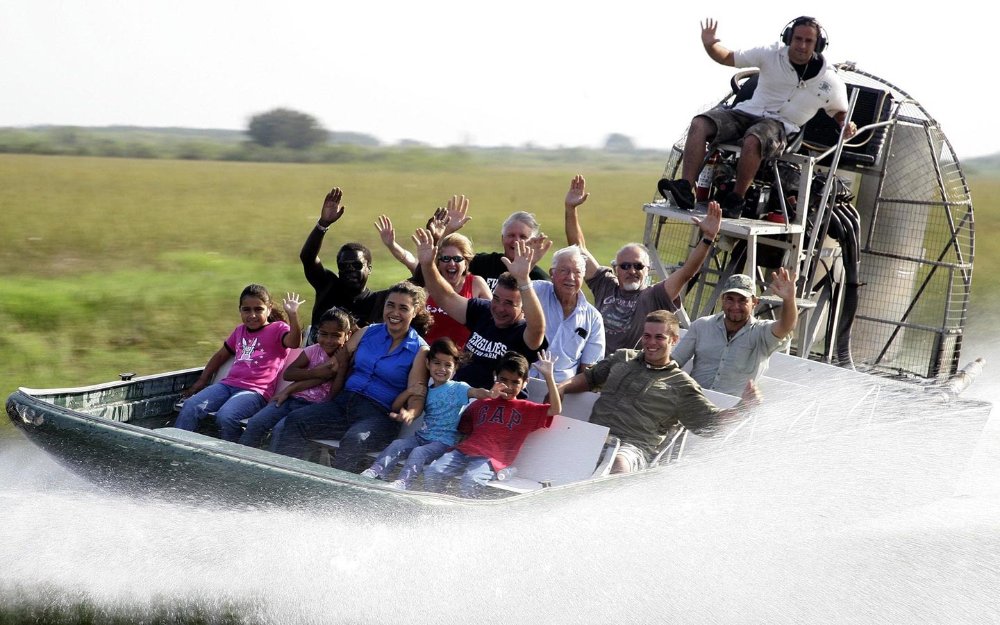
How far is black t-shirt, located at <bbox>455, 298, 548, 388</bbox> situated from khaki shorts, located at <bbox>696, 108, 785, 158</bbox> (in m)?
3.34

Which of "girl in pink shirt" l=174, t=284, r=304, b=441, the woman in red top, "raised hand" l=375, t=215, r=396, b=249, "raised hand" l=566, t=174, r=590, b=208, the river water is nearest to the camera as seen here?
the river water

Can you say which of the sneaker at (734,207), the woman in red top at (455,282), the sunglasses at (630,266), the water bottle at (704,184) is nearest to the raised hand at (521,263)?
the woman in red top at (455,282)

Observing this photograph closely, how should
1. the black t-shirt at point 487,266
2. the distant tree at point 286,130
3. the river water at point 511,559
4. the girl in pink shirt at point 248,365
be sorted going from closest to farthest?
the river water at point 511,559 → the girl in pink shirt at point 248,365 → the black t-shirt at point 487,266 → the distant tree at point 286,130

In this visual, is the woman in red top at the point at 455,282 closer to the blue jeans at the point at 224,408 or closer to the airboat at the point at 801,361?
the airboat at the point at 801,361

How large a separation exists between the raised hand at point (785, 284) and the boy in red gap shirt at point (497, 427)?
1619 mm

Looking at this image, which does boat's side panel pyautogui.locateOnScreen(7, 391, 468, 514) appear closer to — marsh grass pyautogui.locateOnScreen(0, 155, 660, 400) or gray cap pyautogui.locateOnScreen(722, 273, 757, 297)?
gray cap pyautogui.locateOnScreen(722, 273, 757, 297)

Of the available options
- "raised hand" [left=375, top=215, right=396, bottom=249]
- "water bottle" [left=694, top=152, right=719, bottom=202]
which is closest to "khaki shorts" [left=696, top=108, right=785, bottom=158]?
"water bottle" [left=694, top=152, right=719, bottom=202]

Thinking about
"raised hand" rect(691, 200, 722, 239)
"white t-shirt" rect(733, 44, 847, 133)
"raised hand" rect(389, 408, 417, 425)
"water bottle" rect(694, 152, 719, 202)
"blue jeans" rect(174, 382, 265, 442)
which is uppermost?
"white t-shirt" rect(733, 44, 847, 133)

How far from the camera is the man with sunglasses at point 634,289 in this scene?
752 cm

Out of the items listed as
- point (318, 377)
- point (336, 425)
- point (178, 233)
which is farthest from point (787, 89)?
point (178, 233)

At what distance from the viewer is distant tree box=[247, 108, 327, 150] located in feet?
144

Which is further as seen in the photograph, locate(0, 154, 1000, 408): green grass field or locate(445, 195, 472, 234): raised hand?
locate(0, 154, 1000, 408): green grass field

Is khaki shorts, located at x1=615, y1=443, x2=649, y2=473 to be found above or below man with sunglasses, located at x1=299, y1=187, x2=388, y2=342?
below

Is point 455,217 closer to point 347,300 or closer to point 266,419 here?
point 347,300
